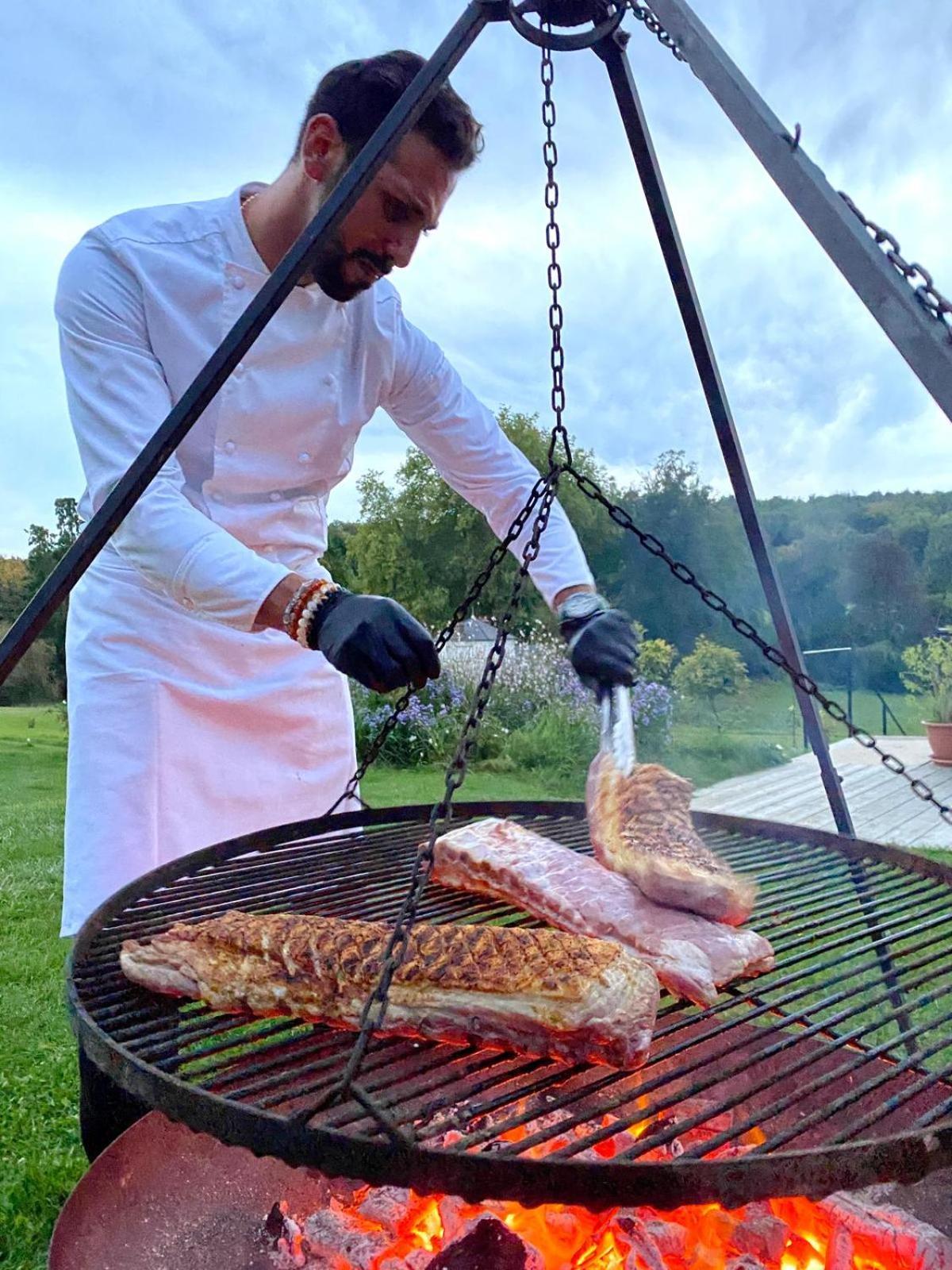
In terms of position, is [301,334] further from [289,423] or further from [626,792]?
[626,792]

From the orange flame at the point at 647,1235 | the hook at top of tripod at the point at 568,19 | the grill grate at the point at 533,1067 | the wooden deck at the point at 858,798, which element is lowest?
the wooden deck at the point at 858,798

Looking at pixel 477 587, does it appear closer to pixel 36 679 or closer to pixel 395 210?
pixel 395 210

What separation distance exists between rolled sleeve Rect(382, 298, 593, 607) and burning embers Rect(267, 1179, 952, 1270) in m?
1.77

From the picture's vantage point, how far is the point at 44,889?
562 cm

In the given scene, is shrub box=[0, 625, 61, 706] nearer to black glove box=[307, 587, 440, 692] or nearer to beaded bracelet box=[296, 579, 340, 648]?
Answer: beaded bracelet box=[296, 579, 340, 648]

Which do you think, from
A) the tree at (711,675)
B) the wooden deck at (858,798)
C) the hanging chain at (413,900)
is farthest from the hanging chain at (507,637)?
the tree at (711,675)

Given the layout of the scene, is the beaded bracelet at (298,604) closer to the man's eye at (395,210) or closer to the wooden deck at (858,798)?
the man's eye at (395,210)

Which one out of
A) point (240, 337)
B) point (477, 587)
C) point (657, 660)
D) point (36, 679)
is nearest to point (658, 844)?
point (477, 587)

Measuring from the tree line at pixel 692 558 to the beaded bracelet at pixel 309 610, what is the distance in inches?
343

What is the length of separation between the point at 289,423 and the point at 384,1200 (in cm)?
→ 186

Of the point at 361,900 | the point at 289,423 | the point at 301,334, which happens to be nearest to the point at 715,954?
the point at 361,900

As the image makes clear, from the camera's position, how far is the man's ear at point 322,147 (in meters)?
2.21

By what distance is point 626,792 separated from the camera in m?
2.23

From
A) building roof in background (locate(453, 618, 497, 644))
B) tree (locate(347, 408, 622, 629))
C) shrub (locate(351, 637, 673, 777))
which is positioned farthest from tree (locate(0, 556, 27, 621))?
building roof in background (locate(453, 618, 497, 644))
